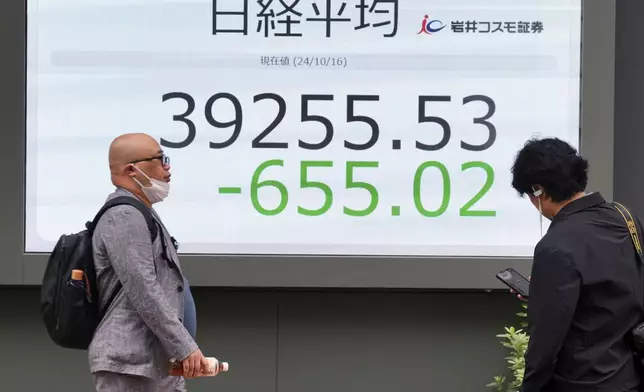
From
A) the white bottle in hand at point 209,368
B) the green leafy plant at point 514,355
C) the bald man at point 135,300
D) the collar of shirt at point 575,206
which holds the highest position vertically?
the collar of shirt at point 575,206

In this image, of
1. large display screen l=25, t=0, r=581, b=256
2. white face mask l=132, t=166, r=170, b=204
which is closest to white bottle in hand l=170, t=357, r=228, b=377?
white face mask l=132, t=166, r=170, b=204

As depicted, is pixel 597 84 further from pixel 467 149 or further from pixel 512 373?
pixel 512 373

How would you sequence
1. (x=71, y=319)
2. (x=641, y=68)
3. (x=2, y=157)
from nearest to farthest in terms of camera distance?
(x=71, y=319) → (x=2, y=157) → (x=641, y=68)

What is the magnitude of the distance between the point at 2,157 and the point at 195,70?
3.71ft

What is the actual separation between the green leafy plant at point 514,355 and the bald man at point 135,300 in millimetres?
1876

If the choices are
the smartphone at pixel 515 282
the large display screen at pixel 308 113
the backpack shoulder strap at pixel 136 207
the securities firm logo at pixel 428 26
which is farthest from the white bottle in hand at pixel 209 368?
the securities firm logo at pixel 428 26

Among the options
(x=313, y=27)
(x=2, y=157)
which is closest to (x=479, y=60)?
(x=313, y=27)

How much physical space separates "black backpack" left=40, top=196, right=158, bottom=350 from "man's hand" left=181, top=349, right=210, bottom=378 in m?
0.36

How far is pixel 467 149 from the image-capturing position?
456 cm

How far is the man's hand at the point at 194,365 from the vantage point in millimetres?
2990

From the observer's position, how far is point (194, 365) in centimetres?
300

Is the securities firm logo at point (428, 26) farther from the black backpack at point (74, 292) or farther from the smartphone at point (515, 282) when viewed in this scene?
the black backpack at point (74, 292)

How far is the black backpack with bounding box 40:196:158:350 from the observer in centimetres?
300

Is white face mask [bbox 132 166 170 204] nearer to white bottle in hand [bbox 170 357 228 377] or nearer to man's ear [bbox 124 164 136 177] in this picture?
man's ear [bbox 124 164 136 177]
